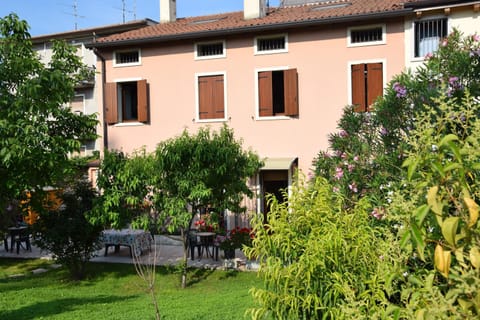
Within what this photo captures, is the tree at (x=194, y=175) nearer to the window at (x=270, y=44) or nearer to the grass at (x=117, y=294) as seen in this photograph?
the grass at (x=117, y=294)

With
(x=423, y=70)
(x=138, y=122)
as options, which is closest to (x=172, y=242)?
(x=138, y=122)

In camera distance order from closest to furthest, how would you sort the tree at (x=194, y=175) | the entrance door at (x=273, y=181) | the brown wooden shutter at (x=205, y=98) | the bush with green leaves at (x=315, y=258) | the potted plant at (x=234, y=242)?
the bush with green leaves at (x=315, y=258) → the tree at (x=194, y=175) → the potted plant at (x=234, y=242) → the entrance door at (x=273, y=181) → the brown wooden shutter at (x=205, y=98)

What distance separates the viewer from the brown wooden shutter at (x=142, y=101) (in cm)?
1859

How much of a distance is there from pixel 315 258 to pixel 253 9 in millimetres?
15507

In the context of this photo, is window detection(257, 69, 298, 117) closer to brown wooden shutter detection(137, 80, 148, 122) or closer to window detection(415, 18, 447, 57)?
window detection(415, 18, 447, 57)

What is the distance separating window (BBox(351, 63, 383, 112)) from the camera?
15.8 meters

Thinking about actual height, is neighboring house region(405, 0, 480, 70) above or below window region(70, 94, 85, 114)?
above

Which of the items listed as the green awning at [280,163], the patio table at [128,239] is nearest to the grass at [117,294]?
the patio table at [128,239]

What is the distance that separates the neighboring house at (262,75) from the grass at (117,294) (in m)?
5.10

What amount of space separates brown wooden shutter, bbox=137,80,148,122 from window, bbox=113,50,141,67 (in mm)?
1143

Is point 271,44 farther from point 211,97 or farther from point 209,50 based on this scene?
point 211,97

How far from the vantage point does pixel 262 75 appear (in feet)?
56.7

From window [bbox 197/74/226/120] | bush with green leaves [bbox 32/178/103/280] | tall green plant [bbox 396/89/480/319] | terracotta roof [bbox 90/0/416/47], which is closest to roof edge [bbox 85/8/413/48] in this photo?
terracotta roof [bbox 90/0/416/47]

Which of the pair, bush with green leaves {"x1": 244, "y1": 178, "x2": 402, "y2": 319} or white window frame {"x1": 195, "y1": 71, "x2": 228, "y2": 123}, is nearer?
bush with green leaves {"x1": 244, "y1": 178, "x2": 402, "y2": 319}
